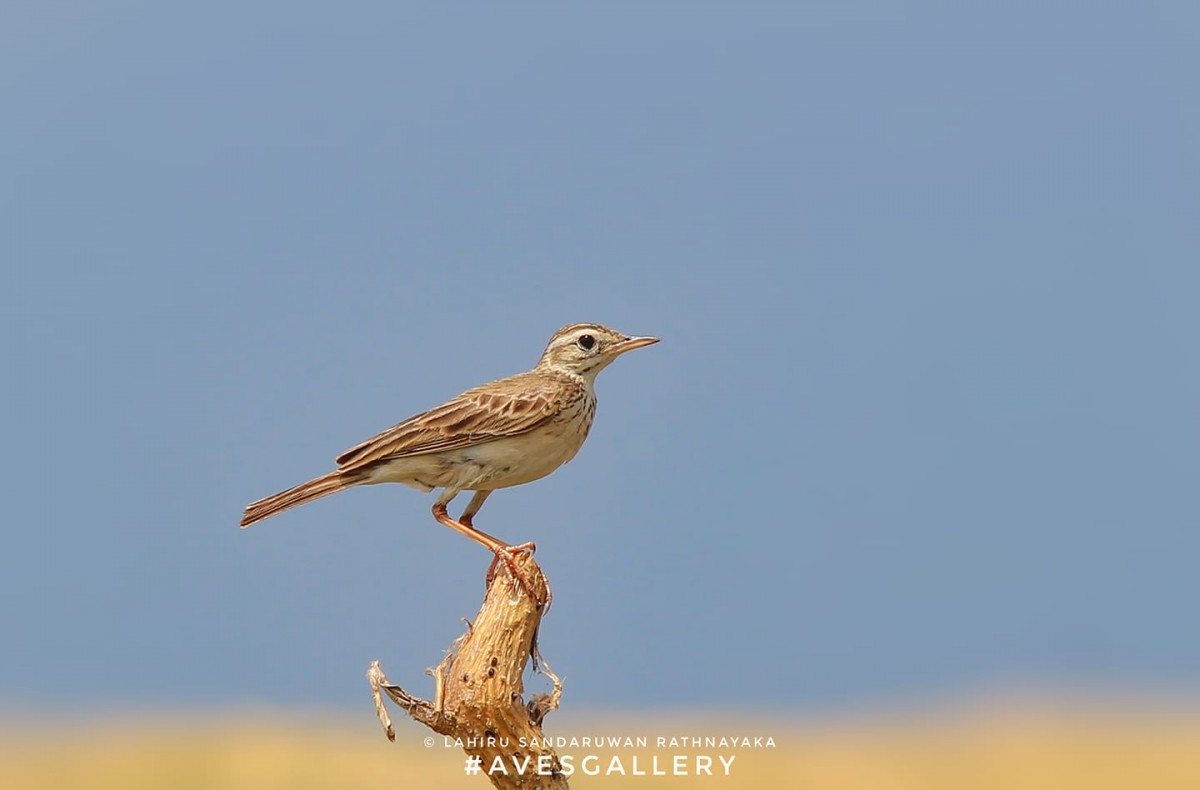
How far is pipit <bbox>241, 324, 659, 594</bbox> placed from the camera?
1065 centimetres

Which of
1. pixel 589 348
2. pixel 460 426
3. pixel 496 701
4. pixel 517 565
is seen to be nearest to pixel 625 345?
pixel 589 348

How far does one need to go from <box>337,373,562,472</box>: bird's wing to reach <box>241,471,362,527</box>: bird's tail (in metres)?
0.12

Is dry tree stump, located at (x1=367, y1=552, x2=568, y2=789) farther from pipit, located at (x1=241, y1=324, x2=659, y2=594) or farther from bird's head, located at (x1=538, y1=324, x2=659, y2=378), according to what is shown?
bird's head, located at (x1=538, y1=324, x2=659, y2=378)

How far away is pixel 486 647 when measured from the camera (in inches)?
374

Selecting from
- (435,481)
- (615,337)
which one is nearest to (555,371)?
(615,337)

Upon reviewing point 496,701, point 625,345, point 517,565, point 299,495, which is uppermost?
point 625,345

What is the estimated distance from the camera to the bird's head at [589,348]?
1162 centimetres

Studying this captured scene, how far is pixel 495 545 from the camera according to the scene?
399 inches

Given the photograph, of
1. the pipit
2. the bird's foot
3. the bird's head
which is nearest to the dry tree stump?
the bird's foot

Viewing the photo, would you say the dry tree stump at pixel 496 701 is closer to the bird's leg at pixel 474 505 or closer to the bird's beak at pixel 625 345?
the bird's leg at pixel 474 505

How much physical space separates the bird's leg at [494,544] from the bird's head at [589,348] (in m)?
1.59

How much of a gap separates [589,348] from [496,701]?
146 inches

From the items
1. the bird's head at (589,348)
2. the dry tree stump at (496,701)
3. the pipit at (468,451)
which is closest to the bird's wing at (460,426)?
the pipit at (468,451)

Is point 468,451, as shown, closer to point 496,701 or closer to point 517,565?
point 517,565
